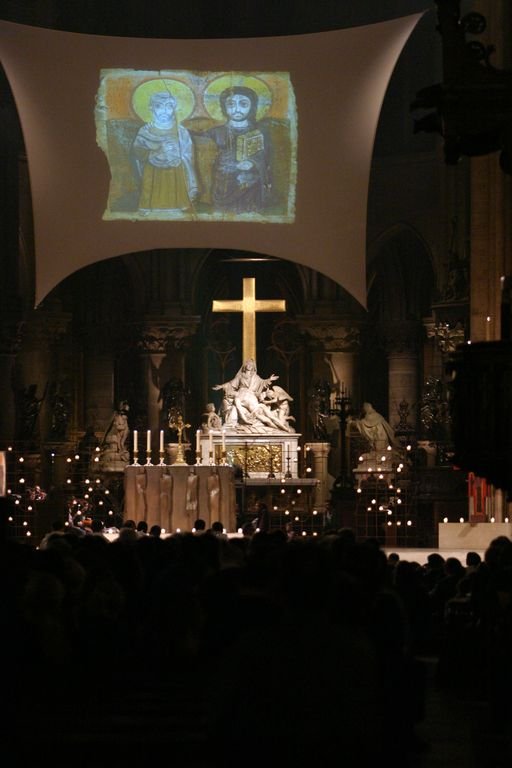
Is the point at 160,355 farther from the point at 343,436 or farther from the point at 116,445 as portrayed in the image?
the point at 343,436

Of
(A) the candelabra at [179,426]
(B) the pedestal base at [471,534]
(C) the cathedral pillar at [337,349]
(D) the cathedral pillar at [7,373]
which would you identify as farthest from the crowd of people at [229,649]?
(C) the cathedral pillar at [337,349]

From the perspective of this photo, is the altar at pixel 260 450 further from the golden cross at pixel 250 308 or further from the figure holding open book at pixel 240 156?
the figure holding open book at pixel 240 156

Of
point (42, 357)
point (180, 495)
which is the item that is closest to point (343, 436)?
point (180, 495)

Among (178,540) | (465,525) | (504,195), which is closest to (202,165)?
(504,195)

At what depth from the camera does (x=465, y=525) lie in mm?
25391

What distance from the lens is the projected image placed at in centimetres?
3012

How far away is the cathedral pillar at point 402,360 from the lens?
1463 inches

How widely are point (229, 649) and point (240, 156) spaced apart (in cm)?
2651

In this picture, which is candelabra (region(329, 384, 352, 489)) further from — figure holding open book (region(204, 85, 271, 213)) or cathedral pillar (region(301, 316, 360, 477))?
figure holding open book (region(204, 85, 271, 213))

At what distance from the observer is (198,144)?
31.2 metres

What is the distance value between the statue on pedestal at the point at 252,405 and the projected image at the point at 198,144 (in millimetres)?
3947

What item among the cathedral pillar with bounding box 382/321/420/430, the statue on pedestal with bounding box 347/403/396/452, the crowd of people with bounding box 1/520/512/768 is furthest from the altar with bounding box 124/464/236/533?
the crowd of people with bounding box 1/520/512/768

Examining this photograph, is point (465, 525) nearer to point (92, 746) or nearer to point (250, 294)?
point (250, 294)

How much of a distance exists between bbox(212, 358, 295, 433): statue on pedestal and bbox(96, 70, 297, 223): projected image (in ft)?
12.9
